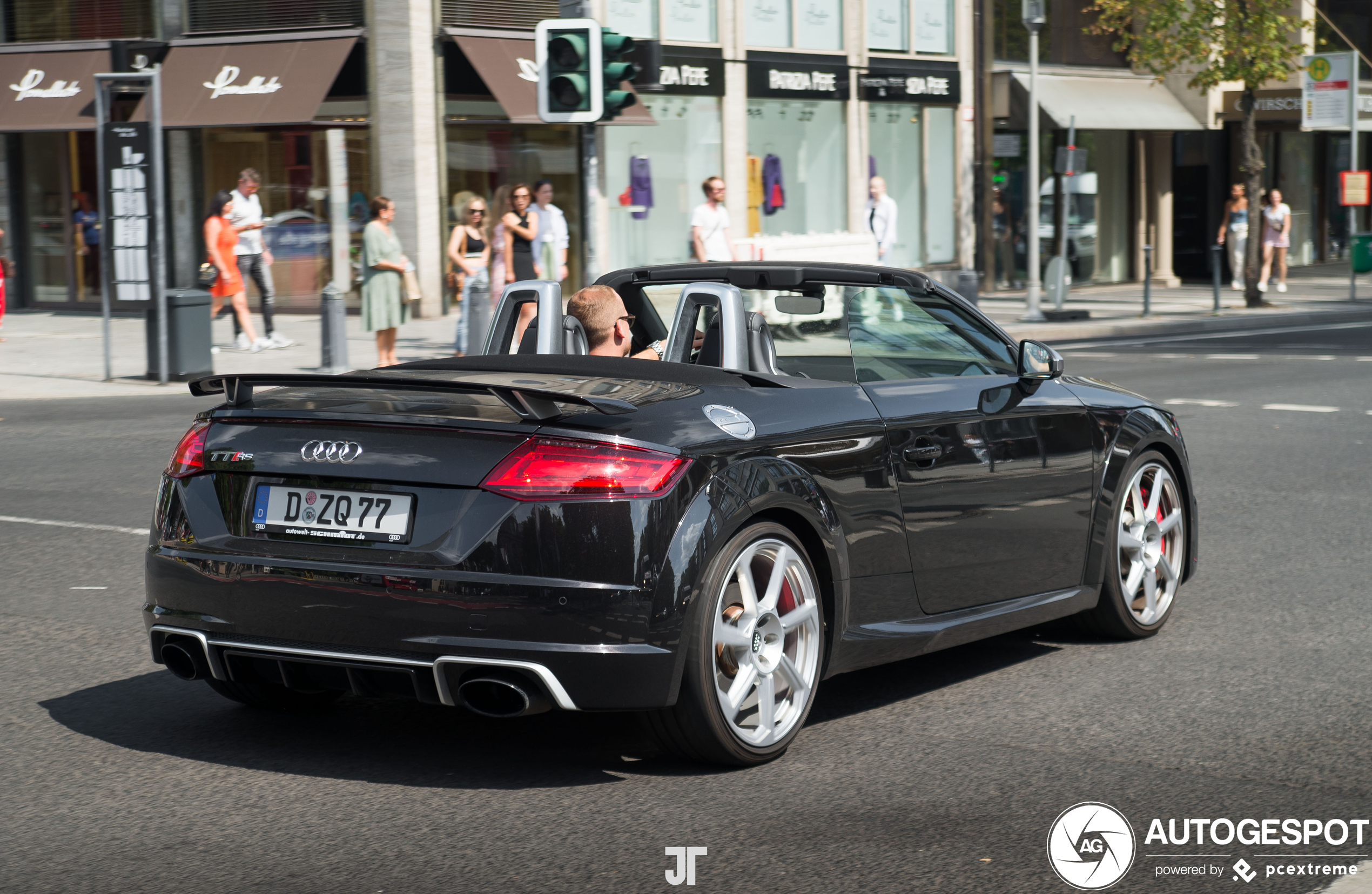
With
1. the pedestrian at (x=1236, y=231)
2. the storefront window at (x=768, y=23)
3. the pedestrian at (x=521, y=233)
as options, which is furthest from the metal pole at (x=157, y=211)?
the pedestrian at (x=1236, y=231)

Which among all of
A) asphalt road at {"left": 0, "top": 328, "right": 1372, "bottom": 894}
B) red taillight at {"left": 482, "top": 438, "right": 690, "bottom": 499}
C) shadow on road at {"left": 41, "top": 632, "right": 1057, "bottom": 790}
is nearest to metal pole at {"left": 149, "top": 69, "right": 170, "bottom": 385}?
asphalt road at {"left": 0, "top": 328, "right": 1372, "bottom": 894}

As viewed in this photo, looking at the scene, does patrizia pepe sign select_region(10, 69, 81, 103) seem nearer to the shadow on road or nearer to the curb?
the curb

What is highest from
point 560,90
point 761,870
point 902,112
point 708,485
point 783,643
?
point 902,112

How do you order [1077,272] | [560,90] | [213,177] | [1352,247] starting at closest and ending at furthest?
1. [560,90]
2. [213,177]
3. [1352,247]
4. [1077,272]

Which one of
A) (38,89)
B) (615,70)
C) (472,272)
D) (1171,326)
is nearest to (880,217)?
(1171,326)

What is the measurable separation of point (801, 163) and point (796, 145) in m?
0.32

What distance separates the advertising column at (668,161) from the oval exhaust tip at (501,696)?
23084 millimetres

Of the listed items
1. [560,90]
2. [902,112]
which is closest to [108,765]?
[560,90]

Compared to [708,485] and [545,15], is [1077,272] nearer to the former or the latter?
[545,15]

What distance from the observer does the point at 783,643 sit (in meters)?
4.79

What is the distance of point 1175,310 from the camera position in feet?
94.2

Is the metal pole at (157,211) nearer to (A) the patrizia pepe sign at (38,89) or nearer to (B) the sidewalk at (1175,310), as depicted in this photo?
(A) the patrizia pepe sign at (38,89)

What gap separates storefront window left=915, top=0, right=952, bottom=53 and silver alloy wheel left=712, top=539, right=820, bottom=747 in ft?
94.5

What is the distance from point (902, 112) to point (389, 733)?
28.5 meters
